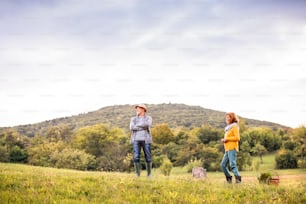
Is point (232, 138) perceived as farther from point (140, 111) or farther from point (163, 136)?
point (163, 136)

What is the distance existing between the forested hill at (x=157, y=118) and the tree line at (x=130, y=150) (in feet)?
157

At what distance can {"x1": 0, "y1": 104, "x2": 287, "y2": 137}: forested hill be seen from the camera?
129 meters

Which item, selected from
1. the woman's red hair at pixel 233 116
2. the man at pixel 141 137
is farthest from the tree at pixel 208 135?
the woman's red hair at pixel 233 116

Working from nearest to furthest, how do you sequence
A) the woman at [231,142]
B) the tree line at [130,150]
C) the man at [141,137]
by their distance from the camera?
the woman at [231,142] < the man at [141,137] < the tree line at [130,150]

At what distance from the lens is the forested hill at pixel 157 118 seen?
422ft

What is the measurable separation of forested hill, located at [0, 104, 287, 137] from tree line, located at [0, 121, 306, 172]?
4797cm

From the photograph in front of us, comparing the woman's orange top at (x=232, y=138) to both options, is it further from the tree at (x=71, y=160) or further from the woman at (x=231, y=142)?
the tree at (x=71, y=160)

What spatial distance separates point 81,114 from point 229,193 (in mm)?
156998

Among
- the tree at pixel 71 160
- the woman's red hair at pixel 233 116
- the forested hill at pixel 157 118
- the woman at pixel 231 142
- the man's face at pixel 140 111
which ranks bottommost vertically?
the tree at pixel 71 160

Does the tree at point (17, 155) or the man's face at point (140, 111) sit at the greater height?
the man's face at point (140, 111)

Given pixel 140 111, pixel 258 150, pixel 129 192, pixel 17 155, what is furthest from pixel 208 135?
pixel 129 192

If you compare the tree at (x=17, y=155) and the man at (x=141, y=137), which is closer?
the man at (x=141, y=137)

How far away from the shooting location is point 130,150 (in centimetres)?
6475

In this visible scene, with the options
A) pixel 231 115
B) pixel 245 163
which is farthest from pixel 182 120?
pixel 231 115
